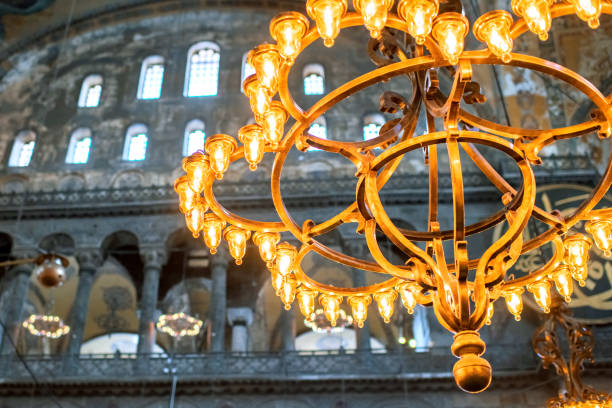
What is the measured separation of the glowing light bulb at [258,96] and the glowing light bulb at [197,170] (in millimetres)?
664

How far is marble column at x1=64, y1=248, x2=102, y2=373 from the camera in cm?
1107

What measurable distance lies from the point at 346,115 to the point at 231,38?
10.1ft

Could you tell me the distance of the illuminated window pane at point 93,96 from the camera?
1419 centimetres

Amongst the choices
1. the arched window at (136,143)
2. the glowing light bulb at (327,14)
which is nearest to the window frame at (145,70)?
the arched window at (136,143)

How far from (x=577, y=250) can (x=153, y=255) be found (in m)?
8.58

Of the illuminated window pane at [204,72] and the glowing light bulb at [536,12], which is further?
the illuminated window pane at [204,72]

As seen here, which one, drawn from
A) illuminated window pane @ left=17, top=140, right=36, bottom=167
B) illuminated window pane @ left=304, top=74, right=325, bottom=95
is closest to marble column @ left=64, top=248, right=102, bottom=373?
illuminated window pane @ left=17, top=140, right=36, bottom=167

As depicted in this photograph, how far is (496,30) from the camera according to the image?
342 cm

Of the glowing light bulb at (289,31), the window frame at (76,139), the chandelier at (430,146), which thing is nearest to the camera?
the chandelier at (430,146)

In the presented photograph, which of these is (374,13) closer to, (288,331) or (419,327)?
(288,331)

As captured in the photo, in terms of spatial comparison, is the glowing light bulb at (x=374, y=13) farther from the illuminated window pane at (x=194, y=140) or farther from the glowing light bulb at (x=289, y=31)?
the illuminated window pane at (x=194, y=140)

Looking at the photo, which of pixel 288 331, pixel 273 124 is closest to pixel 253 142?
pixel 273 124

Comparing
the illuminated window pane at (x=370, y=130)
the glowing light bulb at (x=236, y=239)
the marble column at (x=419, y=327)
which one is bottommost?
the glowing light bulb at (x=236, y=239)

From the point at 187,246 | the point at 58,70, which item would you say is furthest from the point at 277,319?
the point at 58,70
